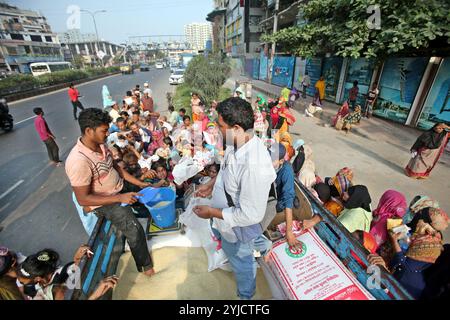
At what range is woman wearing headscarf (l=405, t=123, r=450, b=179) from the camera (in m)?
4.21

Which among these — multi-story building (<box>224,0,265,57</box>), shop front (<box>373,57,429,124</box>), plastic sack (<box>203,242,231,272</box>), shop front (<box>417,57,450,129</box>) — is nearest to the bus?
multi-story building (<box>224,0,265,57</box>)

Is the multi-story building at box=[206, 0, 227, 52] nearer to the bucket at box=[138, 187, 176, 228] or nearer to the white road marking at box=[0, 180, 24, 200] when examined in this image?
the white road marking at box=[0, 180, 24, 200]

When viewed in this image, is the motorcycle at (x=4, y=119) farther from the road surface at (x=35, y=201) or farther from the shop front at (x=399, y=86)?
the shop front at (x=399, y=86)

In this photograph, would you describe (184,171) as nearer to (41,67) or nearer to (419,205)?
(419,205)

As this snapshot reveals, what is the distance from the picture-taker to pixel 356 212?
239cm

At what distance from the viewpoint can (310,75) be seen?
13672mm

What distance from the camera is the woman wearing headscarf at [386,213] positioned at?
8.04ft

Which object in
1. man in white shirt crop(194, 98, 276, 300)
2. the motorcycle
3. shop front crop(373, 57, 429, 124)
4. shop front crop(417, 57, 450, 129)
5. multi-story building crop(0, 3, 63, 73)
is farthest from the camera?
multi-story building crop(0, 3, 63, 73)

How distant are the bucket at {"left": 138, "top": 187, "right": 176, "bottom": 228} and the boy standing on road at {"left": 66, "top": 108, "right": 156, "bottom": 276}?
0.45 meters

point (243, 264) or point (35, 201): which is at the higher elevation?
point (243, 264)

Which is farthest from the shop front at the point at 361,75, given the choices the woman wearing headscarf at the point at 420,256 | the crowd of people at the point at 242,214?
the woman wearing headscarf at the point at 420,256

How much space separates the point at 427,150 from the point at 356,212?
3.42 meters

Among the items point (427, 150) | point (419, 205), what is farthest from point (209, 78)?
point (419, 205)
